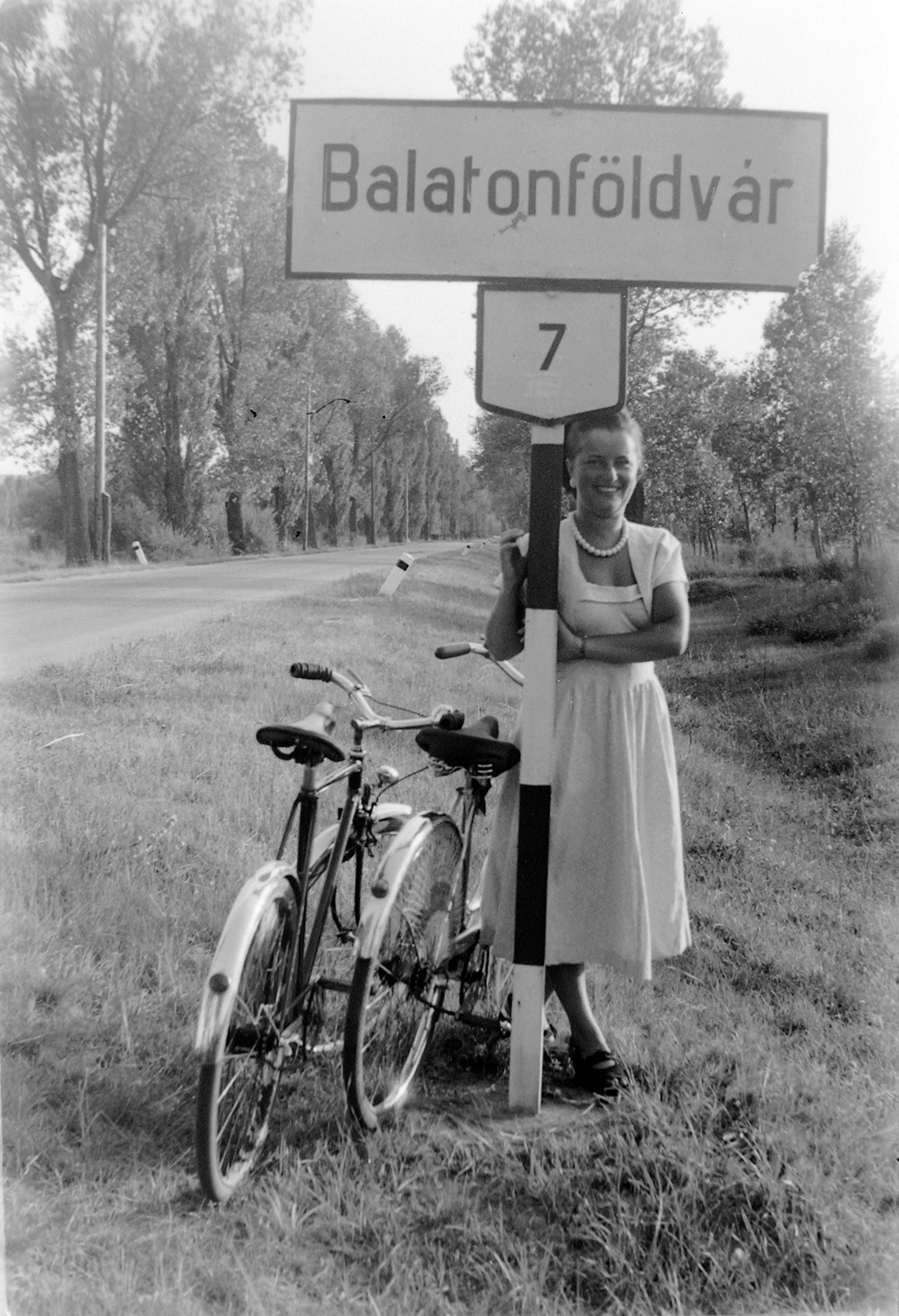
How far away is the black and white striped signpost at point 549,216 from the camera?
254 centimetres

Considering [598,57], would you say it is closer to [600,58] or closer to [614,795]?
[600,58]

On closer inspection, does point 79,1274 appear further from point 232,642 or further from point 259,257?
point 259,257

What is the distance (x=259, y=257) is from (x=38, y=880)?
801 cm

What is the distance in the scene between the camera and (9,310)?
2738 millimetres

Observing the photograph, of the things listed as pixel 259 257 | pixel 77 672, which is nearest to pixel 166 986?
pixel 77 672

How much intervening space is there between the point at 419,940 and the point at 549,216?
1731mm

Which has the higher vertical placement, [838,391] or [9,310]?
[838,391]

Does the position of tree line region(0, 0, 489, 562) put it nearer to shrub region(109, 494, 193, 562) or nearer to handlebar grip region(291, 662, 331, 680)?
shrub region(109, 494, 193, 562)

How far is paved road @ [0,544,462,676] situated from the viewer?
992cm

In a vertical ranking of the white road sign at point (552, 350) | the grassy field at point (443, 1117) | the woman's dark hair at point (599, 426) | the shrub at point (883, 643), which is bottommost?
the grassy field at point (443, 1117)

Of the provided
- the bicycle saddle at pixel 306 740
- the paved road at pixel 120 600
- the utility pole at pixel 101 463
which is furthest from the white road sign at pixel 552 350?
the utility pole at pixel 101 463

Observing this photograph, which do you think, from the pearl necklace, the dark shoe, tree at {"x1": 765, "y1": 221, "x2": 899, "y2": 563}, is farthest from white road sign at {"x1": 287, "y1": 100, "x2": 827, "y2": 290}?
tree at {"x1": 765, "y1": 221, "x2": 899, "y2": 563}

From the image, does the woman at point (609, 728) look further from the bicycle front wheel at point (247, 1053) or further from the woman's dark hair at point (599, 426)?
the bicycle front wheel at point (247, 1053)

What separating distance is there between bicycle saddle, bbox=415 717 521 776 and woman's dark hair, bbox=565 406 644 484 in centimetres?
72
